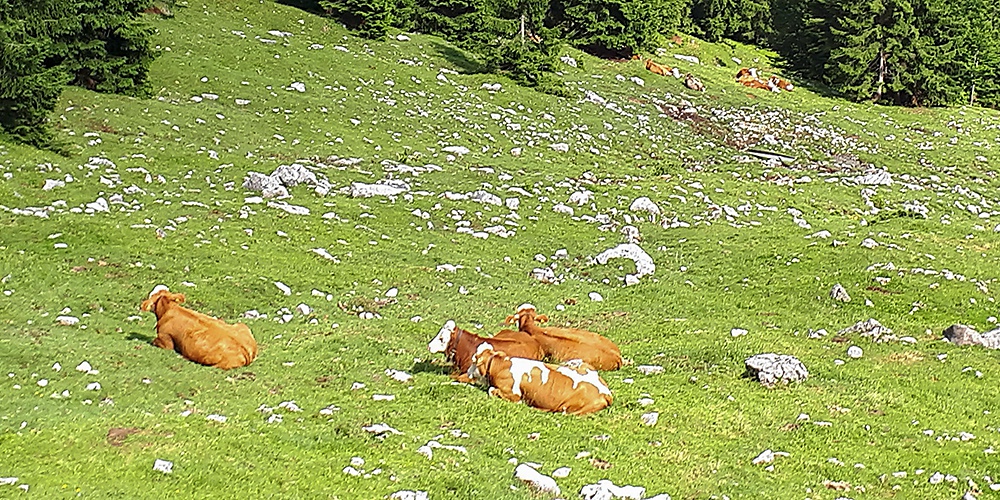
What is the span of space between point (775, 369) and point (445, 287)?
306 inches

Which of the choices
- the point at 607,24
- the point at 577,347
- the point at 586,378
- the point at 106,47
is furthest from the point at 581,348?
the point at 607,24

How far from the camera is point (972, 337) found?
15.6 meters

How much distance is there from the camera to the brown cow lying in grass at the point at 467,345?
1319 centimetres

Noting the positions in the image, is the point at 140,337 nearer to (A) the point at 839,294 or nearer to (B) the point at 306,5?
(A) the point at 839,294

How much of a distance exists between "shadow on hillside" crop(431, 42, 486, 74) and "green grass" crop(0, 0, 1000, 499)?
5.84 ft

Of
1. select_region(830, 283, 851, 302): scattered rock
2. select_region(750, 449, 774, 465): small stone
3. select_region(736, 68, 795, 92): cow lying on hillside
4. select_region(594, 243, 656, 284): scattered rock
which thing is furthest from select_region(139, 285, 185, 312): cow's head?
select_region(736, 68, 795, 92): cow lying on hillside

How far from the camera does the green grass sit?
9.76 meters

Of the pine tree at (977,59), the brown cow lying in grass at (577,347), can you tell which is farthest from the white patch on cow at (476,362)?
the pine tree at (977,59)

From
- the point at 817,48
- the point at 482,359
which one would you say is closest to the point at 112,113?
the point at 482,359

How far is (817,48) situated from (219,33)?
4303 centimetres

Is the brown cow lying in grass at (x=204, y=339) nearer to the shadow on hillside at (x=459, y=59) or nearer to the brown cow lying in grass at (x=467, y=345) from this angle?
the brown cow lying in grass at (x=467, y=345)

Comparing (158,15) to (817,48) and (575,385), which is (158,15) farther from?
(817,48)

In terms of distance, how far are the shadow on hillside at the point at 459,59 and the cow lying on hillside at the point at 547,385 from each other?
3390 centimetres

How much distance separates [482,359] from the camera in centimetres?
1250
